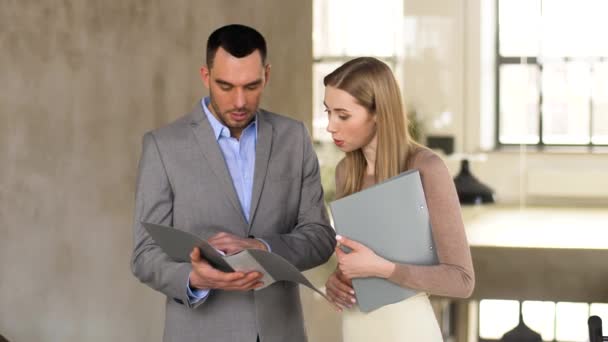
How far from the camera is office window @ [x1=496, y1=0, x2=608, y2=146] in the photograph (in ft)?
40.3

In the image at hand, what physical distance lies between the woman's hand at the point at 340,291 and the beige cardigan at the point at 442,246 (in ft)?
0.57

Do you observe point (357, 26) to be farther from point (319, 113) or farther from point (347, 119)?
point (347, 119)

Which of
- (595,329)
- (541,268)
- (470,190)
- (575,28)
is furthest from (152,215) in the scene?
(575,28)

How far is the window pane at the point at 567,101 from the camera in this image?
1229 cm

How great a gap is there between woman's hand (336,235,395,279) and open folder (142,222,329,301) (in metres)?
0.11

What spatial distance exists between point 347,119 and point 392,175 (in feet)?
0.58

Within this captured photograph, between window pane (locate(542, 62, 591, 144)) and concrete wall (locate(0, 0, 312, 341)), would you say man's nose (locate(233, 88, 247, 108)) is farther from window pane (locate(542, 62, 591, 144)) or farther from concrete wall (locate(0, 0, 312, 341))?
window pane (locate(542, 62, 591, 144))

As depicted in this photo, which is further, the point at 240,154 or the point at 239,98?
the point at 240,154

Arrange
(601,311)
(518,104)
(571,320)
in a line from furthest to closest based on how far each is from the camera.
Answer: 1. (518,104)
2. (571,320)
3. (601,311)

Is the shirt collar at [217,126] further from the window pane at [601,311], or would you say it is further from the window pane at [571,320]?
the window pane at [571,320]

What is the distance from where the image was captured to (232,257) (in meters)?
2.32

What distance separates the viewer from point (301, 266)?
103 inches

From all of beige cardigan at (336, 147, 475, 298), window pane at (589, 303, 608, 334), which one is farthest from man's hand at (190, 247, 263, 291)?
window pane at (589, 303, 608, 334)

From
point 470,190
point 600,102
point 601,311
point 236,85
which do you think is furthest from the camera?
point 600,102
